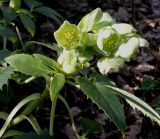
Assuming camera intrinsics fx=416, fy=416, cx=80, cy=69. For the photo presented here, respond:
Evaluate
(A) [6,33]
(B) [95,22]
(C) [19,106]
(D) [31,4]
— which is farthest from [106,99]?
(D) [31,4]

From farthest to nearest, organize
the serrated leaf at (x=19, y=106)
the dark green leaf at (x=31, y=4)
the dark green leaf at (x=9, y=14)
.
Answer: the dark green leaf at (x=31, y=4) < the dark green leaf at (x=9, y=14) < the serrated leaf at (x=19, y=106)

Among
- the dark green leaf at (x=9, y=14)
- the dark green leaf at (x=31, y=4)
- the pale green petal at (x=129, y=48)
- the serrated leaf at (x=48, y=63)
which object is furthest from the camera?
the dark green leaf at (x=31, y=4)

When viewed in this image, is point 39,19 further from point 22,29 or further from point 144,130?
point 144,130

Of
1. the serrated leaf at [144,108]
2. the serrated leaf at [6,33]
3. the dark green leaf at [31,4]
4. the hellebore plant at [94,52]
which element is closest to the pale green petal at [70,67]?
the hellebore plant at [94,52]

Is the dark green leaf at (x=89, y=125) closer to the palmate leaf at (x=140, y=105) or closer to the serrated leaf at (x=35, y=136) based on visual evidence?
the serrated leaf at (x=35, y=136)

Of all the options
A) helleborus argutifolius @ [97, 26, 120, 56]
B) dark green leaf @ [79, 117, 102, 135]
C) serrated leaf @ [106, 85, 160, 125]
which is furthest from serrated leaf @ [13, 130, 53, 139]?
helleborus argutifolius @ [97, 26, 120, 56]

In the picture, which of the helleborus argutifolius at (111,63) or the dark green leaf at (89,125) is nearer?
the helleborus argutifolius at (111,63)

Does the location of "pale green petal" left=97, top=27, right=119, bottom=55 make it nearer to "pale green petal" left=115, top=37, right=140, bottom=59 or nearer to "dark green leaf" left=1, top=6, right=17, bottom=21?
"pale green petal" left=115, top=37, right=140, bottom=59
